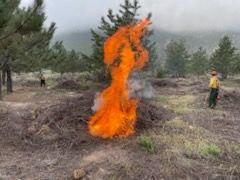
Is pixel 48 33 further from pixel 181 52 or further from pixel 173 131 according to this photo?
pixel 181 52

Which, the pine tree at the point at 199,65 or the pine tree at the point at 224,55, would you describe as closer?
the pine tree at the point at 224,55

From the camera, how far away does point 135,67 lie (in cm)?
1322

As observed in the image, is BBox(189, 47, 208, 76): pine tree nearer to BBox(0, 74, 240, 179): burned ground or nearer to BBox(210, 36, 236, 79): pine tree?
BBox(210, 36, 236, 79): pine tree

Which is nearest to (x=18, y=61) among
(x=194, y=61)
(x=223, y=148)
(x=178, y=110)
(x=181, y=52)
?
(x=178, y=110)

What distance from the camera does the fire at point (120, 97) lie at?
40.6 ft

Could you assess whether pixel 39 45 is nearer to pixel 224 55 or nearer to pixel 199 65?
pixel 224 55

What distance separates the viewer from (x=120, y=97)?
12.6m

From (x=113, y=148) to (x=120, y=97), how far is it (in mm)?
1741

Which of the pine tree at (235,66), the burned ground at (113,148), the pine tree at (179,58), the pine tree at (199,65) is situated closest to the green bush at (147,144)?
the burned ground at (113,148)

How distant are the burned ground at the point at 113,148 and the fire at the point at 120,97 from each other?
1.14 ft

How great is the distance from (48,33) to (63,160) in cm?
1208

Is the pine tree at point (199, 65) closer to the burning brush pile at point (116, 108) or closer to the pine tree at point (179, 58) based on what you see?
the pine tree at point (179, 58)

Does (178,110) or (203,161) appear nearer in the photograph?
(203,161)

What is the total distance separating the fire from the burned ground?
347 millimetres
